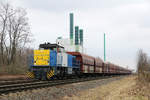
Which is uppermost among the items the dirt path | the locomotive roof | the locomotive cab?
the locomotive roof

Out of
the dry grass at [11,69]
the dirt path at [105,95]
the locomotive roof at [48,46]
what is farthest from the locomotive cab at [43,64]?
the dry grass at [11,69]

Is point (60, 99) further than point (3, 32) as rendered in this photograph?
No

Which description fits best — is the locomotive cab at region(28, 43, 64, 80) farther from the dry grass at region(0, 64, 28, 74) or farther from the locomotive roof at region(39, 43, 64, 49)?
the dry grass at region(0, 64, 28, 74)

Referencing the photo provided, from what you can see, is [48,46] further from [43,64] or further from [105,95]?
[105,95]

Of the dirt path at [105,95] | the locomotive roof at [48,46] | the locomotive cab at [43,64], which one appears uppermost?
the locomotive roof at [48,46]

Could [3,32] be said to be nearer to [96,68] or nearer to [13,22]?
[13,22]

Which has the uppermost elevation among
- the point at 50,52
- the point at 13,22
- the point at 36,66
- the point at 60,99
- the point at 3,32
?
the point at 13,22

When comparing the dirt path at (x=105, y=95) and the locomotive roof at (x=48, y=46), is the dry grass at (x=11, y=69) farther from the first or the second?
the dirt path at (x=105, y=95)

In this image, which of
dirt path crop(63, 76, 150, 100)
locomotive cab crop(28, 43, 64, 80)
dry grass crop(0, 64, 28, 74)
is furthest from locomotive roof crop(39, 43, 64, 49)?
dry grass crop(0, 64, 28, 74)

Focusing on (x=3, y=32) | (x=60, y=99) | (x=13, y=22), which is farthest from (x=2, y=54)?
(x=60, y=99)

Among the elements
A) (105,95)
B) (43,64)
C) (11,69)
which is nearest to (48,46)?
(43,64)

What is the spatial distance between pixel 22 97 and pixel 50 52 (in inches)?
320

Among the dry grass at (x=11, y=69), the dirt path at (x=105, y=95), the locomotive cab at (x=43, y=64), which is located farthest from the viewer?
the dry grass at (x=11, y=69)

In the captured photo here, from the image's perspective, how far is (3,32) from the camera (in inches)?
1214
